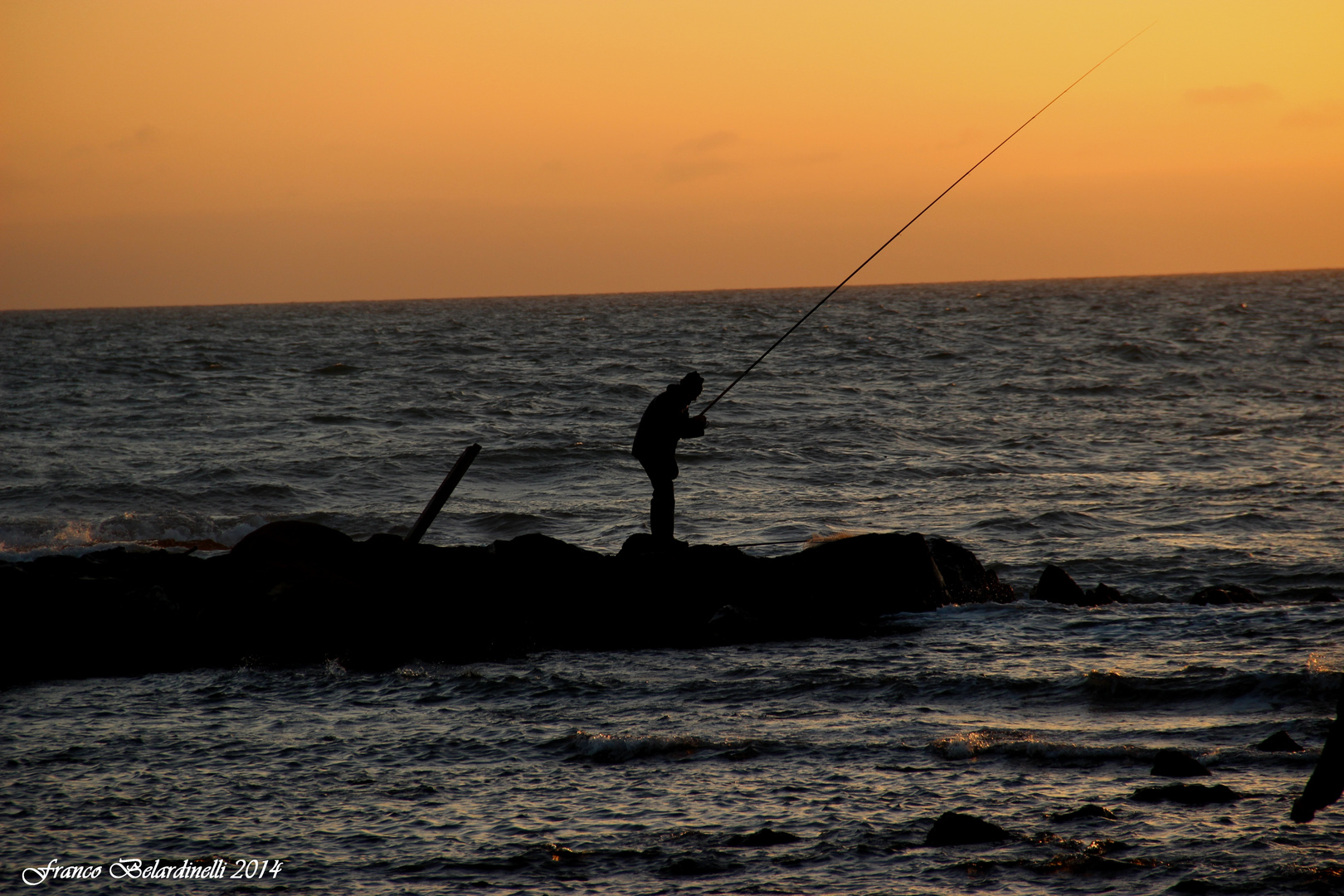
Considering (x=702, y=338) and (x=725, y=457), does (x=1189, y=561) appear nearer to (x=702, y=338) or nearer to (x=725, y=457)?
(x=725, y=457)

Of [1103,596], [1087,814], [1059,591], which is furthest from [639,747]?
[1103,596]

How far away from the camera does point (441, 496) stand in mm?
9047

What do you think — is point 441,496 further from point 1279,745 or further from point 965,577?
point 1279,745

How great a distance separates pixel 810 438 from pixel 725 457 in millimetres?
2326

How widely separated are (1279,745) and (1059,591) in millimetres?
3917

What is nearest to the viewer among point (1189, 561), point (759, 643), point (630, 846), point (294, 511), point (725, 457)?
point (630, 846)

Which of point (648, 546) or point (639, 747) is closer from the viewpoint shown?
point (639, 747)

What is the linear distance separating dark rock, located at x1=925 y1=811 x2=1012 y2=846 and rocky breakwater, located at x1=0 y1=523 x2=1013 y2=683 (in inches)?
138

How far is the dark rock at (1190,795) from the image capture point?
4465mm

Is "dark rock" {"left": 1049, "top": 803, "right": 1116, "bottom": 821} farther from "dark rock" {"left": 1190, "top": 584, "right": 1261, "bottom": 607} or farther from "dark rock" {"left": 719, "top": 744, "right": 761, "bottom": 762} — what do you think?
"dark rock" {"left": 1190, "top": 584, "right": 1261, "bottom": 607}

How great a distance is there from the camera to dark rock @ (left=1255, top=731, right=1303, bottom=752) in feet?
16.6

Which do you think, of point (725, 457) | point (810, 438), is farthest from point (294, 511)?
point (810, 438)

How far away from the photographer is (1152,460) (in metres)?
17.7
